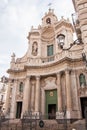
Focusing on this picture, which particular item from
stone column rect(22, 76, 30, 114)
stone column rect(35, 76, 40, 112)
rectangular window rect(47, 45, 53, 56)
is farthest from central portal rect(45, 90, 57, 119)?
rectangular window rect(47, 45, 53, 56)

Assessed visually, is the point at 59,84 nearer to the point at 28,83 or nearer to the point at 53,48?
the point at 28,83

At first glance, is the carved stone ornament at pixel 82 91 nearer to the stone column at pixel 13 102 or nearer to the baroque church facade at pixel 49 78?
the baroque church facade at pixel 49 78

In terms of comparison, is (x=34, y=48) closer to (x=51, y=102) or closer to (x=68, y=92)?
(x=51, y=102)

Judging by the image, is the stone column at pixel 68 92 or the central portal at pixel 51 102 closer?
the stone column at pixel 68 92

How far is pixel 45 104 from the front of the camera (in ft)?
66.9

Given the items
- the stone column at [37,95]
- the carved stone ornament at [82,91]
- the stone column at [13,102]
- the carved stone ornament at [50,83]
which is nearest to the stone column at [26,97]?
the stone column at [37,95]

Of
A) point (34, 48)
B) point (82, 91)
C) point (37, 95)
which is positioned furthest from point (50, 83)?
point (34, 48)

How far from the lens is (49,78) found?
21.1 meters

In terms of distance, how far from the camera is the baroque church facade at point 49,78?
59.5 feet

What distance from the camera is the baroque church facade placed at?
18125 mm

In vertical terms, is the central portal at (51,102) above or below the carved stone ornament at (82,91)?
below

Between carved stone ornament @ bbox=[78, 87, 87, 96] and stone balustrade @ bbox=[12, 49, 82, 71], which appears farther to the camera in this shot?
stone balustrade @ bbox=[12, 49, 82, 71]

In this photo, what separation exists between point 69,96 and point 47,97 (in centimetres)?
419

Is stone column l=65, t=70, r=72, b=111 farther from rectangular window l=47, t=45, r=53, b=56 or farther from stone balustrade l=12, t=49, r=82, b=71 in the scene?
rectangular window l=47, t=45, r=53, b=56
